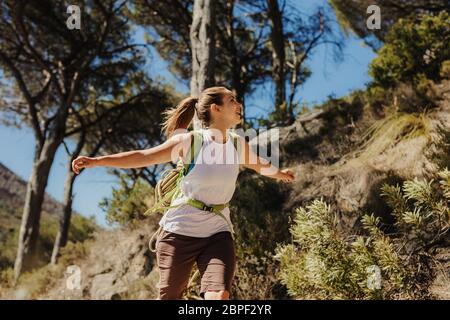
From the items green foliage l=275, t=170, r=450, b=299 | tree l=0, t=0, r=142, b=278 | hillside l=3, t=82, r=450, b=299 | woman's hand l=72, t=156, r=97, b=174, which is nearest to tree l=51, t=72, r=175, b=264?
tree l=0, t=0, r=142, b=278

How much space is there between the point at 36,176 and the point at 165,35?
524 centimetres

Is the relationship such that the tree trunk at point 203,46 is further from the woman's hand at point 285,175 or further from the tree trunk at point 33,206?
the tree trunk at point 33,206

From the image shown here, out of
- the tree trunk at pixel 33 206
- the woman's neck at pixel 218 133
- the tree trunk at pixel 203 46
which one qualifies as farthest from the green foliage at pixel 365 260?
the tree trunk at pixel 33 206

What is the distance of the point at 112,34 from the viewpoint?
13.9 m

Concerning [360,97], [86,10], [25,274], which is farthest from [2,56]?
[360,97]

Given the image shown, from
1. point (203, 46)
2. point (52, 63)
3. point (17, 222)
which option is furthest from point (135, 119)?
point (17, 222)

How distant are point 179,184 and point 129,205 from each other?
5.97m

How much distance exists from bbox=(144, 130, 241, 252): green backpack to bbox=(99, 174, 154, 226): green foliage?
516 cm

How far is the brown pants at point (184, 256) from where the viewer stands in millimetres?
2641

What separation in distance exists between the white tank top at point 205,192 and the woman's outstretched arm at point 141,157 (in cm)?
13

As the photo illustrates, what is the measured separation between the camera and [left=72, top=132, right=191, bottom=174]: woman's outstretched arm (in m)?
2.56

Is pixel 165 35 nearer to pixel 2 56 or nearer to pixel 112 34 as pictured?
pixel 112 34

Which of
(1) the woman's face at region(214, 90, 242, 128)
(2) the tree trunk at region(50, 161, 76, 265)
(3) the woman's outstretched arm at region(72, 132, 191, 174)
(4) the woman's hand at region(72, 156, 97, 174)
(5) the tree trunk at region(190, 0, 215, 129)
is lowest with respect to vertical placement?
(4) the woman's hand at region(72, 156, 97, 174)

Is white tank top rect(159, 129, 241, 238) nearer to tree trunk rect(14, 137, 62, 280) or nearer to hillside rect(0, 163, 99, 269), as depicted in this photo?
hillside rect(0, 163, 99, 269)
